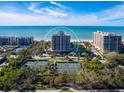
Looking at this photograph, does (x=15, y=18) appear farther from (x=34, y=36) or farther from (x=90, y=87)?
(x=90, y=87)

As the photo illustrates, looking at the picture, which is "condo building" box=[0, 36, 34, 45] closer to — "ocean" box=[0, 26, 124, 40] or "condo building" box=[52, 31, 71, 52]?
"ocean" box=[0, 26, 124, 40]

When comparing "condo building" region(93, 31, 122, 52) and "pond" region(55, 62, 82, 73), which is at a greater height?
"condo building" region(93, 31, 122, 52)

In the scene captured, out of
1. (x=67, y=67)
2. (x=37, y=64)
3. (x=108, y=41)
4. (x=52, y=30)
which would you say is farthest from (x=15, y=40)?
(x=108, y=41)

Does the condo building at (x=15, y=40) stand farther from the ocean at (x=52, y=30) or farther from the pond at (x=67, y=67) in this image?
the pond at (x=67, y=67)

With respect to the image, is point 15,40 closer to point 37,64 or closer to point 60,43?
point 37,64

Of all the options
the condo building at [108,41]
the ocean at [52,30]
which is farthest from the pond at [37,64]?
the condo building at [108,41]

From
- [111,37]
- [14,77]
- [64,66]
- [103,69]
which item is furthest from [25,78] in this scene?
[111,37]

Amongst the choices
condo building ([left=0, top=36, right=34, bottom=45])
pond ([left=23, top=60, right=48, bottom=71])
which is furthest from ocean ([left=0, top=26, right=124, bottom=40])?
pond ([left=23, top=60, right=48, bottom=71])
